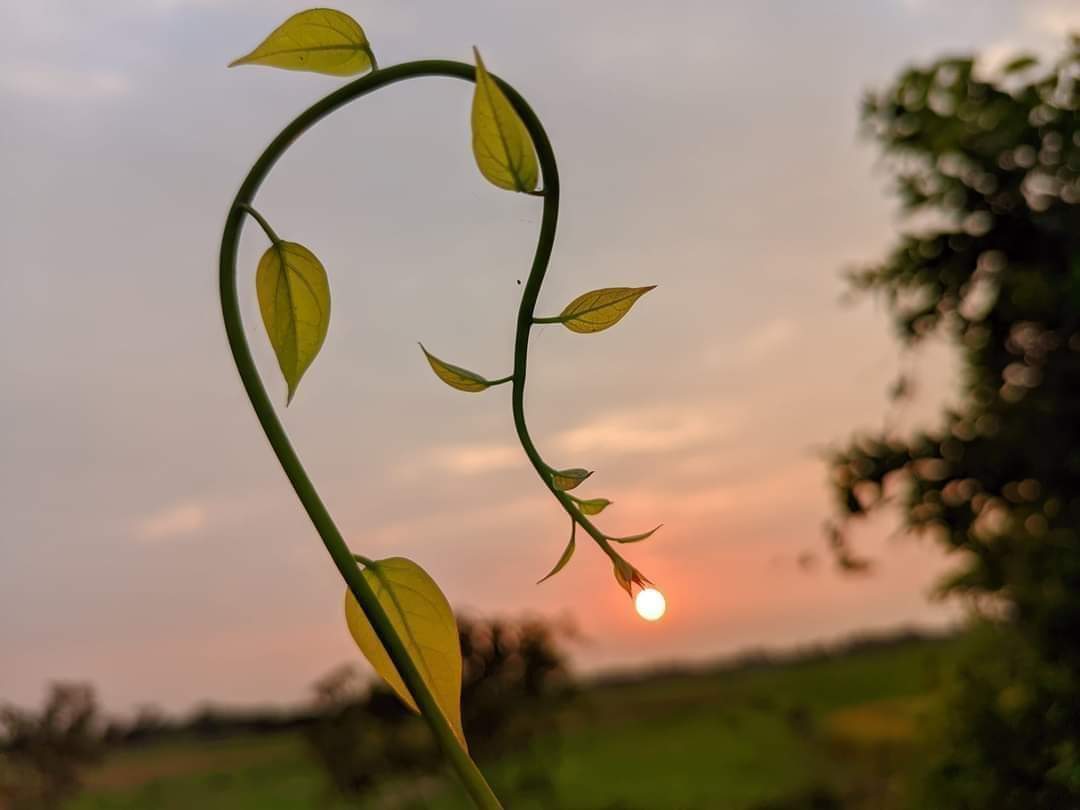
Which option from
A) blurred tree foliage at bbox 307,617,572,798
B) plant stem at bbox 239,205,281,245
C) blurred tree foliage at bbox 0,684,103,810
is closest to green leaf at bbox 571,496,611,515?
plant stem at bbox 239,205,281,245

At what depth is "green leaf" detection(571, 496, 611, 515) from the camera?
30cm

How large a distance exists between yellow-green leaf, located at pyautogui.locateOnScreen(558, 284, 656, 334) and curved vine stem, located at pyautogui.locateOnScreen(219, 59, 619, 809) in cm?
1

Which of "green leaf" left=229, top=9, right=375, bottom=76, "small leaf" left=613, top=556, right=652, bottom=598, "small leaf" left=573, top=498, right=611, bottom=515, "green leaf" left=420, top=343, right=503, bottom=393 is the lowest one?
"small leaf" left=613, top=556, right=652, bottom=598

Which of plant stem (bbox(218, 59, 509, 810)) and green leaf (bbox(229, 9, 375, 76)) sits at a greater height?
green leaf (bbox(229, 9, 375, 76))

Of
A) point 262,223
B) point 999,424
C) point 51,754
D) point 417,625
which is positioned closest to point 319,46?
point 262,223

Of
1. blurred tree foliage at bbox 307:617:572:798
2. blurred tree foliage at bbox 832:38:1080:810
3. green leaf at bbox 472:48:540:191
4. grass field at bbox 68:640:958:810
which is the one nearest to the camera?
green leaf at bbox 472:48:540:191

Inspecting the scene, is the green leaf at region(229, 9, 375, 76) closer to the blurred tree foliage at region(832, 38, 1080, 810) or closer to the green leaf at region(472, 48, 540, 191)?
the green leaf at region(472, 48, 540, 191)

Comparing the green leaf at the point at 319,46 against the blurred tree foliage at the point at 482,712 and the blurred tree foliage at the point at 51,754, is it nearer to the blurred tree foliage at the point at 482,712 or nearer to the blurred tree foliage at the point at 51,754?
the blurred tree foliage at the point at 482,712

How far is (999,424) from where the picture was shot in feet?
3.22

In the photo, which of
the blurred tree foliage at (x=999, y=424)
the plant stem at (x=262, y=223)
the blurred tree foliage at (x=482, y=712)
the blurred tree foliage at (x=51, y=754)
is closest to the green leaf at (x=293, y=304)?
the plant stem at (x=262, y=223)

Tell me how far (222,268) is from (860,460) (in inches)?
31.2

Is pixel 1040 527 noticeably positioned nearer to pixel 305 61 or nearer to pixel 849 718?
pixel 305 61

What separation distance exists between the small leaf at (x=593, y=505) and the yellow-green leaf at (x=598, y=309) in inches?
1.8

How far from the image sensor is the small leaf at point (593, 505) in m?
0.30
